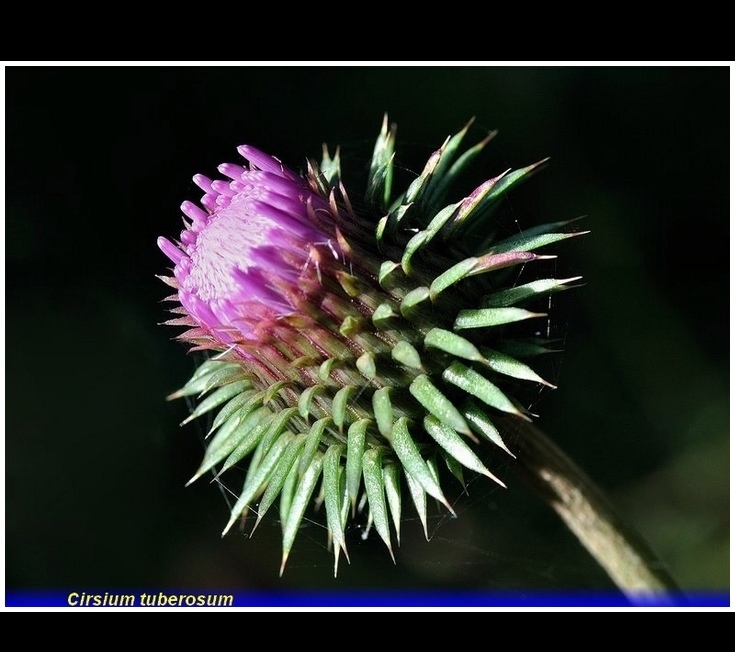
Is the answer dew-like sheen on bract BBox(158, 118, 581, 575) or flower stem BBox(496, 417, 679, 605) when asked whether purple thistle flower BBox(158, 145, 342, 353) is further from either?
flower stem BBox(496, 417, 679, 605)

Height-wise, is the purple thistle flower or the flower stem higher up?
the purple thistle flower

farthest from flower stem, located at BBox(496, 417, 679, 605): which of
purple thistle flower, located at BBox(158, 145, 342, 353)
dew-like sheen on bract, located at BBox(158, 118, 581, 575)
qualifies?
purple thistle flower, located at BBox(158, 145, 342, 353)

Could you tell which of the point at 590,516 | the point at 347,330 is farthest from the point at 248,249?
the point at 590,516

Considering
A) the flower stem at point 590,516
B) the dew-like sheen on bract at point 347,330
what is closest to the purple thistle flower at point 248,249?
the dew-like sheen on bract at point 347,330

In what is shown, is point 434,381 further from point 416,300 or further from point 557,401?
point 557,401

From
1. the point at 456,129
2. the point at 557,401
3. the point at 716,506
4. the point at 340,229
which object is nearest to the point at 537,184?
the point at 456,129

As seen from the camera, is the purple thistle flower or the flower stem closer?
the purple thistle flower

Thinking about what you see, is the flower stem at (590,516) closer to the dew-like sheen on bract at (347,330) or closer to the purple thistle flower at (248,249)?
the dew-like sheen on bract at (347,330)
